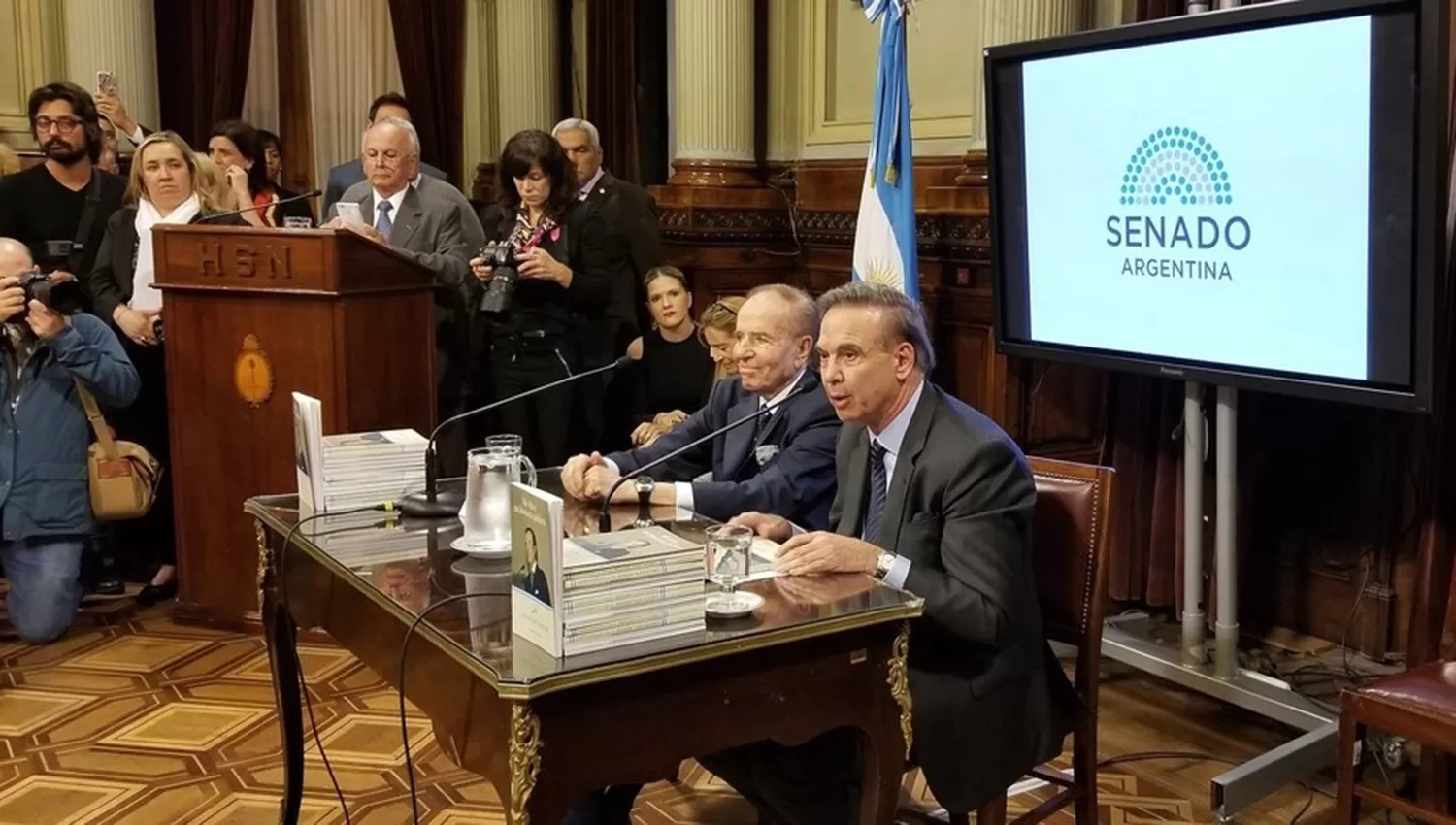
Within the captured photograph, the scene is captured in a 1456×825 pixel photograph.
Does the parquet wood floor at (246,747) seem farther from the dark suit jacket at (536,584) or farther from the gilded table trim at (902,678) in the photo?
the dark suit jacket at (536,584)

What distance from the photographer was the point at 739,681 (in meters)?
1.71

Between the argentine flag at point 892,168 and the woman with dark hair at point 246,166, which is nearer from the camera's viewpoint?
the argentine flag at point 892,168

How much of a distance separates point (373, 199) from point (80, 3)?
252 centimetres

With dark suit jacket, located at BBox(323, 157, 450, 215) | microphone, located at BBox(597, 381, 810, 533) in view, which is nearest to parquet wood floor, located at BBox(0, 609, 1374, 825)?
microphone, located at BBox(597, 381, 810, 533)

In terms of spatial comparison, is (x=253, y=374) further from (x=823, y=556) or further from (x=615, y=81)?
(x=615, y=81)

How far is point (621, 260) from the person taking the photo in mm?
4414

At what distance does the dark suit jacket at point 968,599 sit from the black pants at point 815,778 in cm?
13

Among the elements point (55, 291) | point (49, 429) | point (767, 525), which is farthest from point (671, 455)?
point (55, 291)

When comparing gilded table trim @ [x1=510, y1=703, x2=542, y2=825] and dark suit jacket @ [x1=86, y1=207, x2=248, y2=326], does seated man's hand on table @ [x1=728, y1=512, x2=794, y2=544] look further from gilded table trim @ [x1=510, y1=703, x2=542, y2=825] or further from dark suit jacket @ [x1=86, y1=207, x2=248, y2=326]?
dark suit jacket @ [x1=86, y1=207, x2=248, y2=326]

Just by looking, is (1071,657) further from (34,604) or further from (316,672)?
(34,604)

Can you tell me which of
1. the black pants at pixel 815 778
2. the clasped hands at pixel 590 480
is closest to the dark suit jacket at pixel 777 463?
the clasped hands at pixel 590 480

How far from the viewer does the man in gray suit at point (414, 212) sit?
3996 mm

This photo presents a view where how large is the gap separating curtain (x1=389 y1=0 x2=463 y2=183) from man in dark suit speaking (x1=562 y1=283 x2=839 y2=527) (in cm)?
453

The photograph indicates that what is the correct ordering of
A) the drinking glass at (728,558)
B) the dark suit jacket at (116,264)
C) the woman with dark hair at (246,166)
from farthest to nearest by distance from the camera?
the woman with dark hair at (246,166)
the dark suit jacket at (116,264)
the drinking glass at (728,558)
